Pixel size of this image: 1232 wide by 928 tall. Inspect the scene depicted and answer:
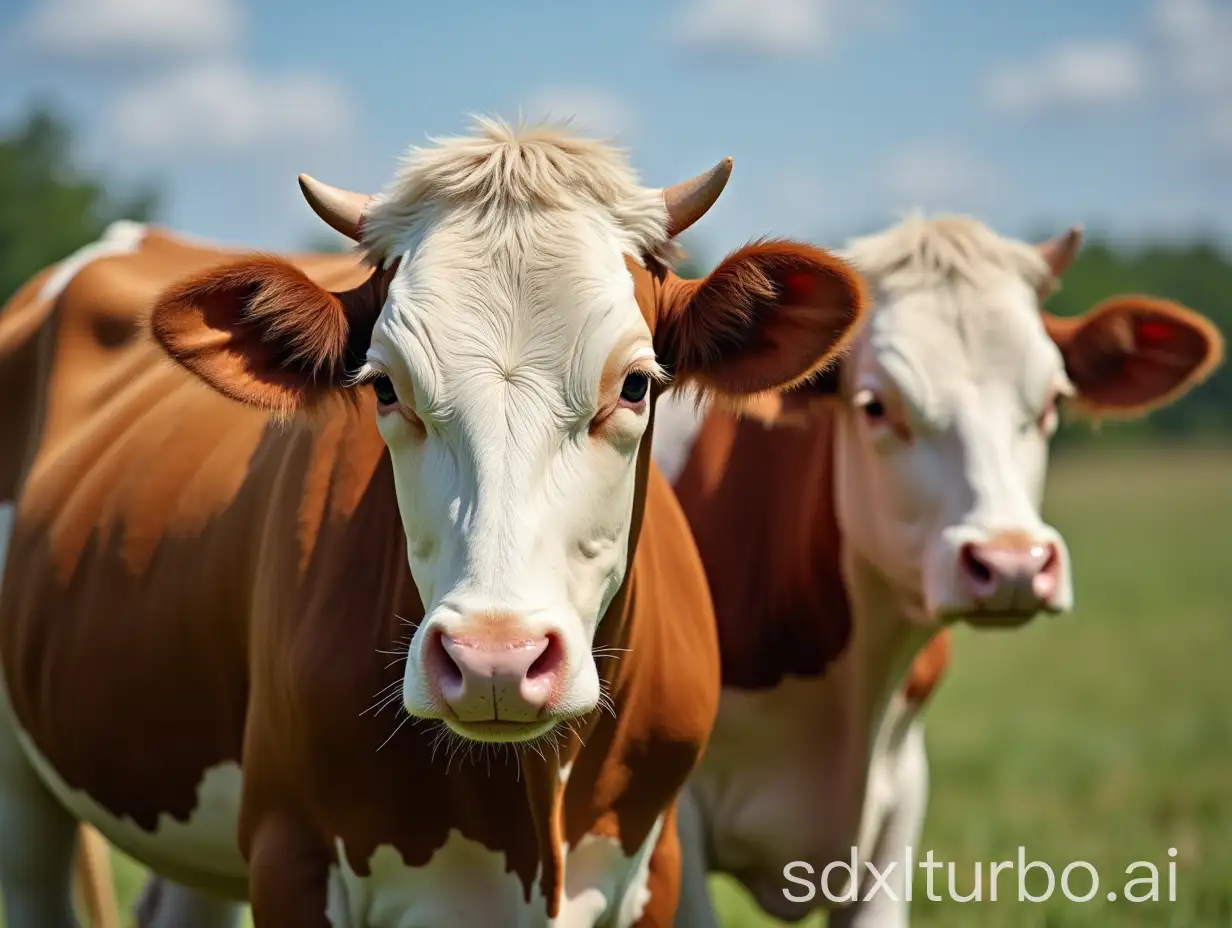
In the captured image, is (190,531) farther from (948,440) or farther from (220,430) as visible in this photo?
(948,440)

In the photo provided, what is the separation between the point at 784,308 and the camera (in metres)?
3.56

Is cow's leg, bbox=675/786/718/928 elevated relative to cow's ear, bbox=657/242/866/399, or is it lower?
lower

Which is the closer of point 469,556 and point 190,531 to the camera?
point 469,556

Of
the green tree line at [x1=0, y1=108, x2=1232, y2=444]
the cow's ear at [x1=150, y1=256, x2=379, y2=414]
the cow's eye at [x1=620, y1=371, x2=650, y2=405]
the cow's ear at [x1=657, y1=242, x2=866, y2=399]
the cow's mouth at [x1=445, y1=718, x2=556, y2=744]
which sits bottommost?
the cow's mouth at [x1=445, y1=718, x2=556, y2=744]

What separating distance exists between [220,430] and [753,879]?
225 centimetres

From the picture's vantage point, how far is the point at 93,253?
565 cm

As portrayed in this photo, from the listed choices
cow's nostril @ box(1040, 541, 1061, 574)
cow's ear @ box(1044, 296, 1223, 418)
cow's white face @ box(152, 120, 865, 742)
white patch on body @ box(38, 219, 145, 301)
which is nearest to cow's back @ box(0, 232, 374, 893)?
white patch on body @ box(38, 219, 145, 301)

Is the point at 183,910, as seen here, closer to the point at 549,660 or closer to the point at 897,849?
the point at 897,849

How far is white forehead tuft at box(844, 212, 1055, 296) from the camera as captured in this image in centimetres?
509

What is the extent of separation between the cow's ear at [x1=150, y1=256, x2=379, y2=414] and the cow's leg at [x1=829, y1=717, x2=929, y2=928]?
2.72m

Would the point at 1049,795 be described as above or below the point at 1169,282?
below

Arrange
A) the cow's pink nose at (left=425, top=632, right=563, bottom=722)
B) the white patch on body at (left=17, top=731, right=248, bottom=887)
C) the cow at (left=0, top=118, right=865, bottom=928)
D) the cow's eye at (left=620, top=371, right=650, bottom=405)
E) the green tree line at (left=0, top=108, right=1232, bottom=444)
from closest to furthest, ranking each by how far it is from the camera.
→ the cow's pink nose at (left=425, top=632, right=563, bottom=722) < the cow at (left=0, top=118, right=865, bottom=928) < the cow's eye at (left=620, top=371, right=650, bottom=405) < the white patch on body at (left=17, top=731, right=248, bottom=887) < the green tree line at (left=0, top=108, right=1232, bottom=444)

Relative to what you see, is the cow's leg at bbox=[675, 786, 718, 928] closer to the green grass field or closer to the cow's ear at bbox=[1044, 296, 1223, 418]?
the green grass field

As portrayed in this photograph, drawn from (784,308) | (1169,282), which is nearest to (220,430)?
(784,308)
